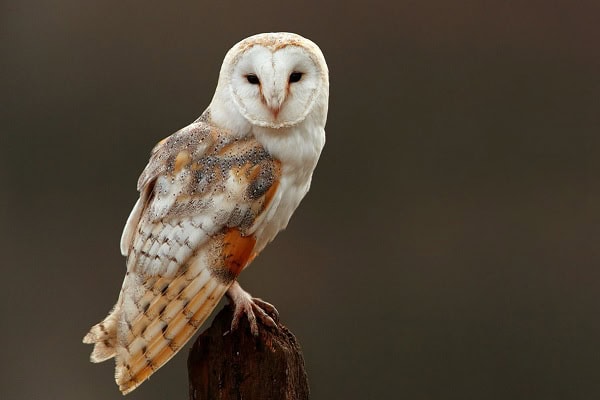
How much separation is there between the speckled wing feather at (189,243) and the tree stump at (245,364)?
0.12 m

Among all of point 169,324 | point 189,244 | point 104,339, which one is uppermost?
point 189,244

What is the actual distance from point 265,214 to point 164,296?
239mm

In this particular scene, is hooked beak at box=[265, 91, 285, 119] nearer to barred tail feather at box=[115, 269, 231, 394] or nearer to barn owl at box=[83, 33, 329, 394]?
barn owl at box=[83, 33, 329, 394]

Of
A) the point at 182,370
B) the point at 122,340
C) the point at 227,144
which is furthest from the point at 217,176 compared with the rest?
the point at 182,370

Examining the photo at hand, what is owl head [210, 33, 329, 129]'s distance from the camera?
1.51 m

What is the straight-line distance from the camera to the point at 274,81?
150cm

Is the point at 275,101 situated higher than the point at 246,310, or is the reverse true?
the point at 275,101

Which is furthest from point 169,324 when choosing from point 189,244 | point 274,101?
point 274,101

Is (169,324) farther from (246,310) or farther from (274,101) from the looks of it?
(274,101)

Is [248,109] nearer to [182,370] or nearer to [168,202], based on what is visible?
[168,202]

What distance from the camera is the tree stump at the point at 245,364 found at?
167 cm

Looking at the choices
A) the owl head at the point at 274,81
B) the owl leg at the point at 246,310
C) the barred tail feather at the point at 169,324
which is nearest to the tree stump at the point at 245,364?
the owl leg at the point at 246,310

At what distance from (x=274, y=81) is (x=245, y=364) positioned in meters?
0.56

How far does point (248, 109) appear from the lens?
158 centimetres
